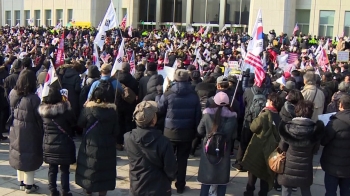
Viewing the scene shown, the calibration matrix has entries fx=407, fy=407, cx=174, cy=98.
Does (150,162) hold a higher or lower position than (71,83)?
lower

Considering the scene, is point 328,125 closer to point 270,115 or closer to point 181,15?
point 270,115

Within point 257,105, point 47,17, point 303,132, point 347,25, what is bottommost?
point 303,132

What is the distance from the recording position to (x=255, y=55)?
693 cm

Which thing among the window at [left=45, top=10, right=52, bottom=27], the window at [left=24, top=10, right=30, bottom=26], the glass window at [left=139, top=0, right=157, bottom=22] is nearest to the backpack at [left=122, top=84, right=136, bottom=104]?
the glass window at [left=139, top=0, right=157, bottom=22]

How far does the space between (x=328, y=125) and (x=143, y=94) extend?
400cm

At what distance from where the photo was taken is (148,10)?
45.8 m

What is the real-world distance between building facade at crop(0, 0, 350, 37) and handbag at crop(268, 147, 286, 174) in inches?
1151

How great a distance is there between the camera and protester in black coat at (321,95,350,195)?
5137 millimetres

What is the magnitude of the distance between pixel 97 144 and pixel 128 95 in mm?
2659

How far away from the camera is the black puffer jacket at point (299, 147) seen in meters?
4.99

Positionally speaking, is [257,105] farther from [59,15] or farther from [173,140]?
[59,15]

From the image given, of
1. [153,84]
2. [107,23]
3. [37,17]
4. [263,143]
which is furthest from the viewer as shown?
[37,17]

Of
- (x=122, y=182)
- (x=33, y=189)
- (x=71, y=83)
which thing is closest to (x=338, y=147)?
(x=122, y=182)

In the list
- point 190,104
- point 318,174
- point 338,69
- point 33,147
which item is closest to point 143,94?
point 190,104
